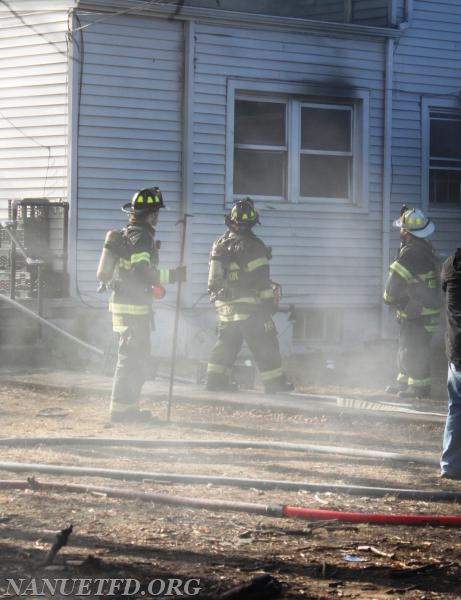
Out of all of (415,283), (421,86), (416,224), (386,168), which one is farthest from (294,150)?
(415,283)

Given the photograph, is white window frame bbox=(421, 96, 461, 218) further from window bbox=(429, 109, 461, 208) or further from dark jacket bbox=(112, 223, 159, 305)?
dark jacket bbox=(112, 223, 159, 305)

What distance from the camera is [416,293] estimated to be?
10.6 meters

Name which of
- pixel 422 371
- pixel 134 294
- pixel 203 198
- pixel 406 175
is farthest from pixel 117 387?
pixel 406 175

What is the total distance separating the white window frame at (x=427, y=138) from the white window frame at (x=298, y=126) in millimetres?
Result: 976

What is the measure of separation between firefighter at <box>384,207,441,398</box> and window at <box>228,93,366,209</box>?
12.2ft

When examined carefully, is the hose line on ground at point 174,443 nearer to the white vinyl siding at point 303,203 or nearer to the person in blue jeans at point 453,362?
the person in blue jeans at point 453,362

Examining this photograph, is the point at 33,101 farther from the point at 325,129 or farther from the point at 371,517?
the point at 371,517

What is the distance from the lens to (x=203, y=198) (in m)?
13.6

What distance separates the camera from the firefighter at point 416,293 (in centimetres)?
1059

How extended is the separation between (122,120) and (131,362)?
5272 millimetres

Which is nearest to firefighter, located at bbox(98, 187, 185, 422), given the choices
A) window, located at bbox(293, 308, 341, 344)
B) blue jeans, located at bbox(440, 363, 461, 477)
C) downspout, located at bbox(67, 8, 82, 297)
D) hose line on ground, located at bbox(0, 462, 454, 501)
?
hose line on ground, located at bbox(0, 462, 454, 501)

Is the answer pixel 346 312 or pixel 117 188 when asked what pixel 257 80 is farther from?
pixel 346 312

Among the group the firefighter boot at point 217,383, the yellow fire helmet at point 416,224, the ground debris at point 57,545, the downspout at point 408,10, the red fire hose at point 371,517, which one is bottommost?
the red fire hose at point 371,517

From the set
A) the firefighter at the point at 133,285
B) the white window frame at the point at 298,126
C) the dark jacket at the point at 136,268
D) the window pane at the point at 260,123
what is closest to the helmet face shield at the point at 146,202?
the firefighter at the point at 133,285
